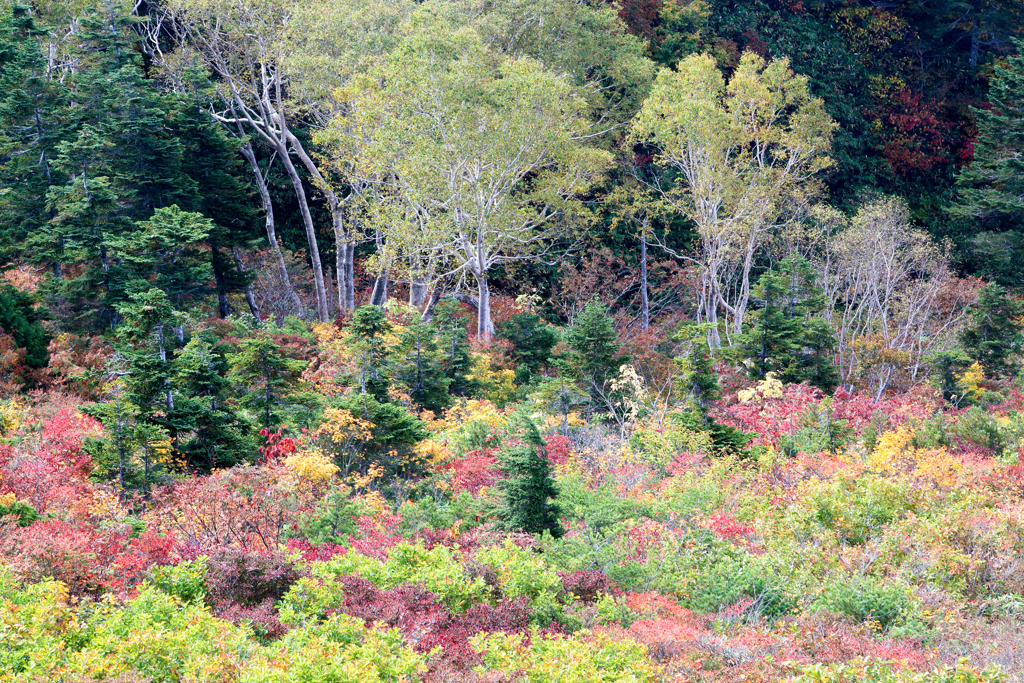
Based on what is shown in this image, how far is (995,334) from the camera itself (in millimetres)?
18938

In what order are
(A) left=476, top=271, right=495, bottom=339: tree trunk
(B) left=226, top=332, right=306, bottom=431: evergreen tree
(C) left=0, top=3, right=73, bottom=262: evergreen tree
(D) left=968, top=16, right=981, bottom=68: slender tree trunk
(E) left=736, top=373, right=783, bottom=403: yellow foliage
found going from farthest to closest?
(D) left=968, top=16, right=981, bottom=68: slender tree trunk → (A) left=476, top=271, right=495, bottom=339: tree trunk → (C) left=0, top=3, right=73, bottom=262: evergreen tree → (E) left=736, top=373, right=783, bottom=403: yellow foliage → (B) left=226, top=332, right=306, bottom=431: evergreen tree

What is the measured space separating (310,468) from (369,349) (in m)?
3.27

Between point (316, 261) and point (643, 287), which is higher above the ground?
point (316, 261)

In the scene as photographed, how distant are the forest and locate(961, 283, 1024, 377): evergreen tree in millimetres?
112

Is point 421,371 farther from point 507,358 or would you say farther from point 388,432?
point 507,358

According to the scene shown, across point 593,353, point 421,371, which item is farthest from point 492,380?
point 421,371

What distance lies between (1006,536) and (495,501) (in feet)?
19.8

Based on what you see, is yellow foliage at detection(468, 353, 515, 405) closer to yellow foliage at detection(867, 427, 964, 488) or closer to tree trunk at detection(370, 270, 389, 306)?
tree trunk at detection(370, 270, 389, 306)

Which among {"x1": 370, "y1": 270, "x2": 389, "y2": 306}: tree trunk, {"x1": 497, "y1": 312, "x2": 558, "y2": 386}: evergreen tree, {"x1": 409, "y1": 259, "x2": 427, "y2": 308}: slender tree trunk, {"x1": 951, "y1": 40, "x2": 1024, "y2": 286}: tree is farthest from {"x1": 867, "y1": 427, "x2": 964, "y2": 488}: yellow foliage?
{"x1": 951, "y1": 40, "x2": 1024, "y2": 286}: tree

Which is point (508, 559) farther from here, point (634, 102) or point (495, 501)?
point (634, 102)

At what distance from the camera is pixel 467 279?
90.2 feet

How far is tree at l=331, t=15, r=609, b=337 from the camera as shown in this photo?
20703 mm

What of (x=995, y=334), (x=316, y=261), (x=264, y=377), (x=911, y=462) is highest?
(x=316, y=261)

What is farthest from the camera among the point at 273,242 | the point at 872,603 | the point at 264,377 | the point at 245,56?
the point at 273,242
